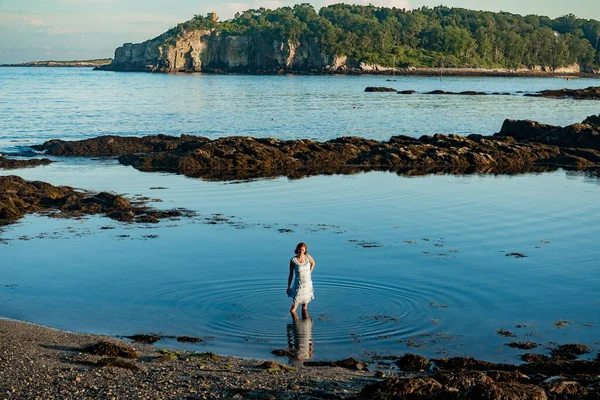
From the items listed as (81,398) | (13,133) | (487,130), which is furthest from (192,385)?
(487,130)

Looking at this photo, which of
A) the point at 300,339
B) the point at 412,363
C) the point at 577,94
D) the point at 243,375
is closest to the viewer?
the point at 243,375

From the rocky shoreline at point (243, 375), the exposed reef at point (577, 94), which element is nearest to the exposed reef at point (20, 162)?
the rocky shoreline at point (243, 375)

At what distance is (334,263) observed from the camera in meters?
17.4

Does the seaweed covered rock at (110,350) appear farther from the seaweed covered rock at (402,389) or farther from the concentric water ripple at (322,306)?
the seaweed covered rock at (402,389)

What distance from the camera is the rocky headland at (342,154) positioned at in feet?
107

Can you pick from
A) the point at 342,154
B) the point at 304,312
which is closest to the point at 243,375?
the point at 304,312

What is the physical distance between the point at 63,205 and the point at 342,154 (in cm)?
1494

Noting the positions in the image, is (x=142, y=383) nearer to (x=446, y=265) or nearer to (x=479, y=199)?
(x=446, y=265)

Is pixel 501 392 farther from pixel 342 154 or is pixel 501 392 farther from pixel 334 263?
pixel 342 154

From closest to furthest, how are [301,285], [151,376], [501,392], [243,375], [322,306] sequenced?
1. [501,392]
2. [151,376]
3. [243,375]
4. [301,285]
5. [322,306]

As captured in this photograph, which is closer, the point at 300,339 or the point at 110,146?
the point at 300,339

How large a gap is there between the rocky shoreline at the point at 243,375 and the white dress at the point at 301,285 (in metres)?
2.42

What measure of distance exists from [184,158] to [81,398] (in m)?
24.2

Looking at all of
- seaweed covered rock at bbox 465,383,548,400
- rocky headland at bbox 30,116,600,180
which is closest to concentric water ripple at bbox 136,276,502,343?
seaweed covered rock at bbox 465,383,548,400
